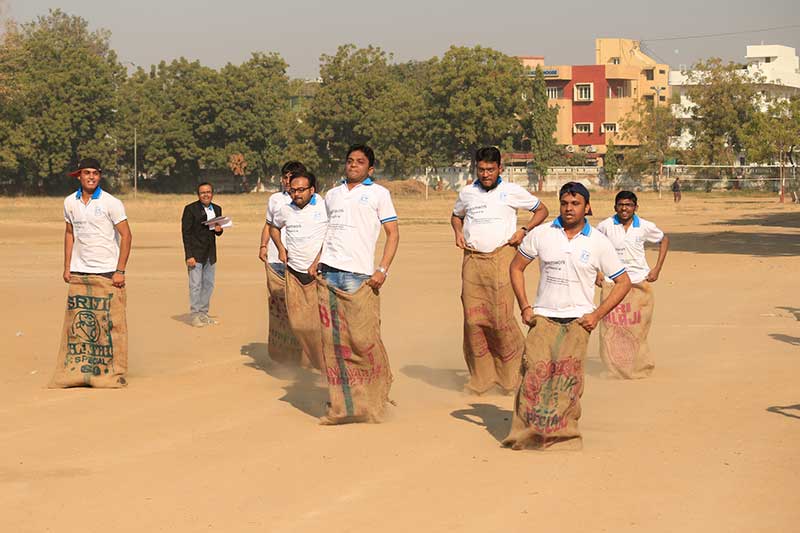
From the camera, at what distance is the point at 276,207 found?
1227cm

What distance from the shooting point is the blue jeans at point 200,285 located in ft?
50.6

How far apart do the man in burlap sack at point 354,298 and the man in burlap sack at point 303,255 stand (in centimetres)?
183

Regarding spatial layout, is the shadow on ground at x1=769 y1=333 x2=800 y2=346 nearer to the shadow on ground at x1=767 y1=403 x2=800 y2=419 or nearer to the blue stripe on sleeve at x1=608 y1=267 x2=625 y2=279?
the shadow on ground at x1=767 y1=403 x2=800 y2=419

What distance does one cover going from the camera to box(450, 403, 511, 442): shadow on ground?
29.9 feet

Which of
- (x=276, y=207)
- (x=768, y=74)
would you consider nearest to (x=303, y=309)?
(x=276, y=207)

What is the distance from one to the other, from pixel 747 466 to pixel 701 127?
7659cm

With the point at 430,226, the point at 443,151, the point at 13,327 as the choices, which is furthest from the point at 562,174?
the point at 13,327

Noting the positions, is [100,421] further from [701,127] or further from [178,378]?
[701,127]

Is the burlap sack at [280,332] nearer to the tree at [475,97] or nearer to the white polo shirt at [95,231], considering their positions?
the white polo shirt at [95,231]

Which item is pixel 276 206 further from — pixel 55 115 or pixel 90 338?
pixel 55 115

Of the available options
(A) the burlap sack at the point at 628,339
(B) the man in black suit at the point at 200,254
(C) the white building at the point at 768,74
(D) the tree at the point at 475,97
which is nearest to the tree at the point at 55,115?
(D) the tree at the point at 475,97

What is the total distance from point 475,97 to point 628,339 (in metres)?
70.0

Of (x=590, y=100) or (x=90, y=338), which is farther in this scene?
(x=590, y=100)

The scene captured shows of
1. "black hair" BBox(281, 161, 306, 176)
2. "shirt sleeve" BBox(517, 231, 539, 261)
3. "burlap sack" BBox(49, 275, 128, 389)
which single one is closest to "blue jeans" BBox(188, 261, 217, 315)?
"black hair" BBox(281, 161, 306, 176)
